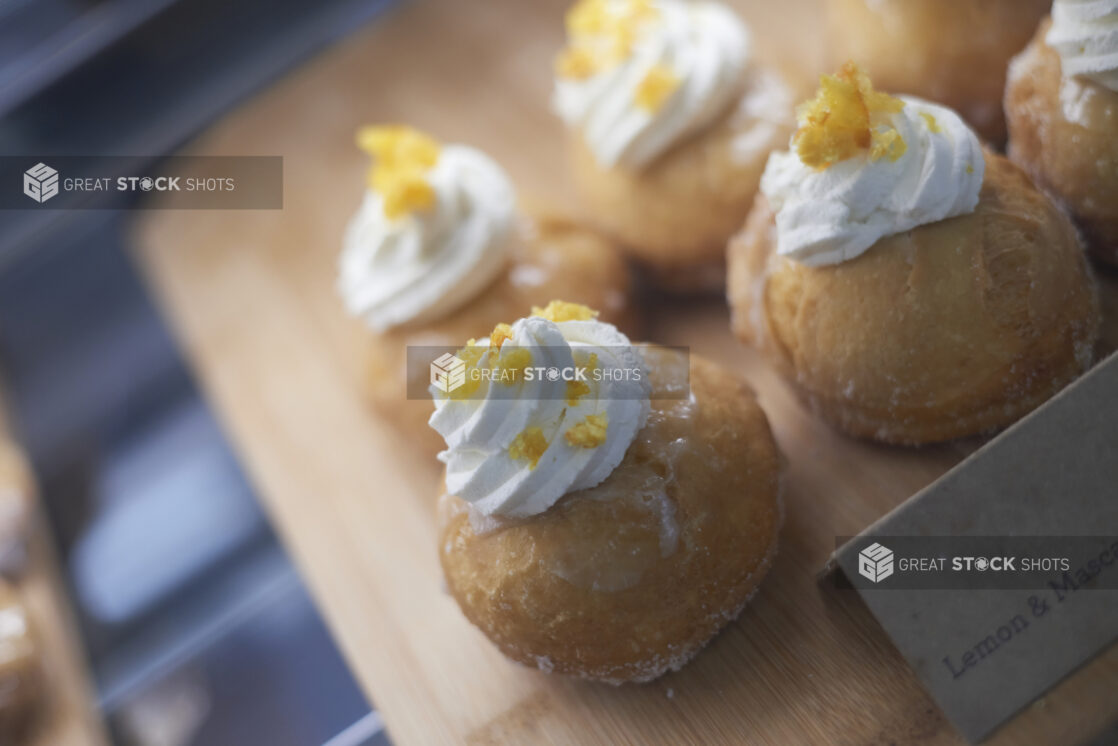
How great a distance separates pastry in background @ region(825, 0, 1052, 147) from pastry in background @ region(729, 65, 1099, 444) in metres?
0.38

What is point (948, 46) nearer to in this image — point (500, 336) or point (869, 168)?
point (869, 168)

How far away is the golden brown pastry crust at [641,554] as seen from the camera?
1.45 m

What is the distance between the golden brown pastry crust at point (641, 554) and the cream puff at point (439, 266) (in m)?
0.48

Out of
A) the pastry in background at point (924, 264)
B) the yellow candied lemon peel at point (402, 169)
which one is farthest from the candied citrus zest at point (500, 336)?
the yellow candied lemon peel at point (402, 169)


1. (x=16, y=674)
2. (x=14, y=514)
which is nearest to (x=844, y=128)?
(x=16, y=674)

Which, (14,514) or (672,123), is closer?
(672,123)

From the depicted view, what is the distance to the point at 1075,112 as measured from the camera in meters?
1.56

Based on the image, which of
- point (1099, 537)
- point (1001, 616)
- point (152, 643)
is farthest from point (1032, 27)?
point (152, 643)

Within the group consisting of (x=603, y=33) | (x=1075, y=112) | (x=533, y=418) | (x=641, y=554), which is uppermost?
(x=603, y=33)

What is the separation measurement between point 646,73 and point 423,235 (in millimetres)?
588

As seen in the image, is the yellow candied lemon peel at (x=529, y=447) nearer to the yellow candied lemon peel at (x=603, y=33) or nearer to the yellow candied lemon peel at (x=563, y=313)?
the yellow candied lemon peel at (x=563, y=313)

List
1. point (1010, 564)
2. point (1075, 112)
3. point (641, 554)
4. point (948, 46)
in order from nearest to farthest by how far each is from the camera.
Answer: point (1010, 564) < point (641, 554) < point (1075, 112) < point (948, 46)
